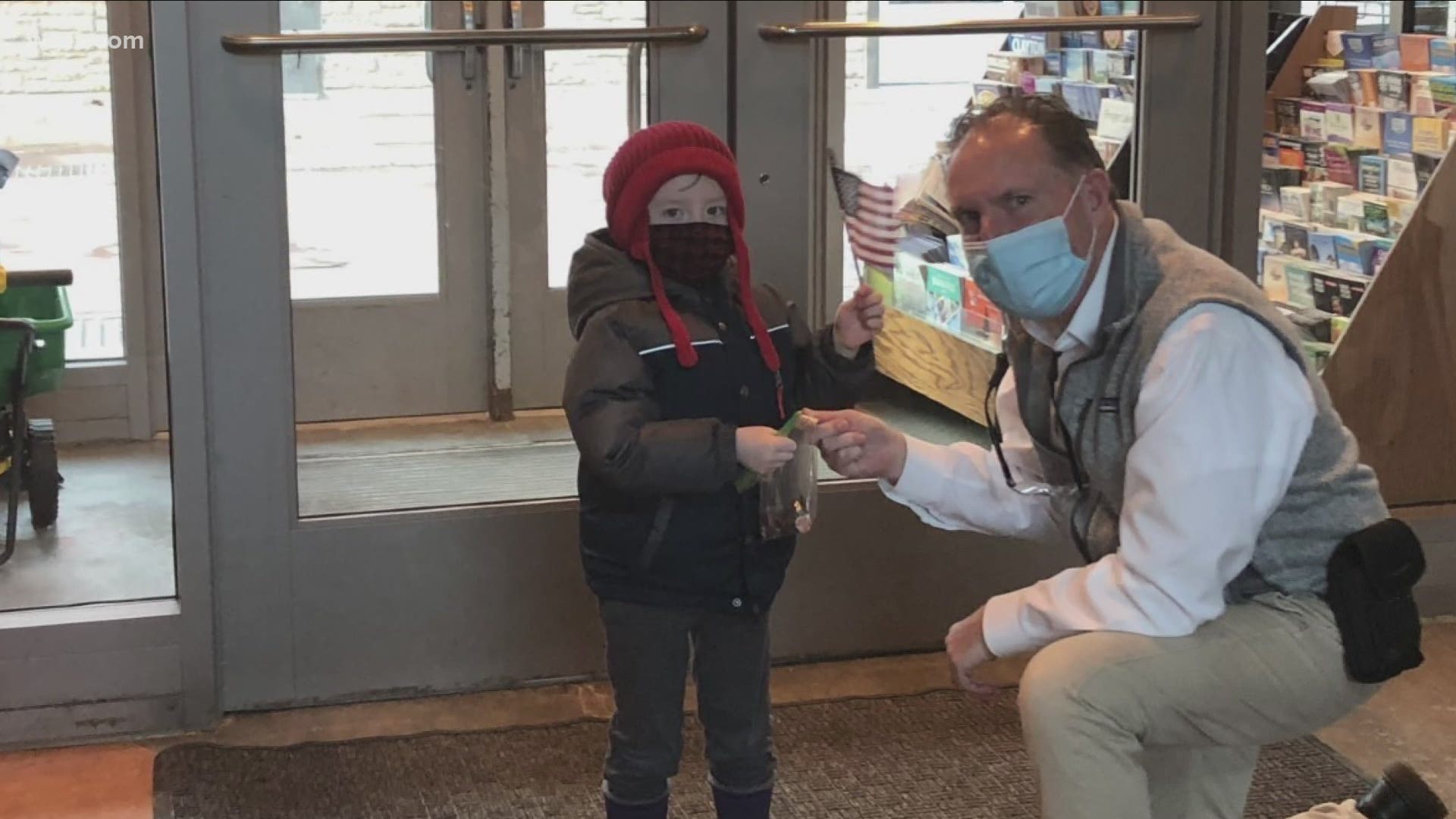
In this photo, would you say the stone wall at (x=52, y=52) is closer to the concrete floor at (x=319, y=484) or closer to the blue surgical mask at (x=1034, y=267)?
the concrete floor at (x=319, y=484)

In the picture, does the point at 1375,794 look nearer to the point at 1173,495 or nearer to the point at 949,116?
the point at 1173,495

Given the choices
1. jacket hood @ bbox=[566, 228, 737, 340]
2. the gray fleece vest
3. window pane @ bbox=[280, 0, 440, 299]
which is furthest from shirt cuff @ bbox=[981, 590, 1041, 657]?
window pane @ bbox=[280, 0, 440, 299]

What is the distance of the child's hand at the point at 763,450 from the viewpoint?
6.97 feet

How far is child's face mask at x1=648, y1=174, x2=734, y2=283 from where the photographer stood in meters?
2.22

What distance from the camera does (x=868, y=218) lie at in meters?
2.99

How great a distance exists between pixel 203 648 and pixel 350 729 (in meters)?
0.27

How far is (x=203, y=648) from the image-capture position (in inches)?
116

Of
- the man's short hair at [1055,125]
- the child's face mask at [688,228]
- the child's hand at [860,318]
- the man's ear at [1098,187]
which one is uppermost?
the man's short hair at [1055,125]

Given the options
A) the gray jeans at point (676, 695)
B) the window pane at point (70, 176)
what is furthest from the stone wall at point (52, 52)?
the gray jeans at point (676, 695)

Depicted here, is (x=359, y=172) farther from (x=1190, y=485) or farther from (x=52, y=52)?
(x=1190, y=485)

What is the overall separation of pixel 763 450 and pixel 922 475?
0.25m

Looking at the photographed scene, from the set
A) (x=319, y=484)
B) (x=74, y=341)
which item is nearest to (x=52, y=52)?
(x=74, y=341)

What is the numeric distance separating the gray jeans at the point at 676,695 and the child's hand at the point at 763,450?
0.86ft

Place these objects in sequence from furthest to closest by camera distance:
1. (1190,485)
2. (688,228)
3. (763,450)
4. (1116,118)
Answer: (1116,118), (688,228), (763,450), (1190,485)
